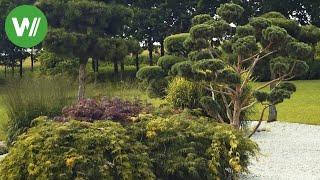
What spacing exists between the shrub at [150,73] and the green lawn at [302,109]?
3.39 m

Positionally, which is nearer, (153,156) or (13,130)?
(153,156)

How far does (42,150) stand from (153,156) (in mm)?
888

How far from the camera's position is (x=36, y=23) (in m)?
9.50

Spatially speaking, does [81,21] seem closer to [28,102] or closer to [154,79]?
[154,79]

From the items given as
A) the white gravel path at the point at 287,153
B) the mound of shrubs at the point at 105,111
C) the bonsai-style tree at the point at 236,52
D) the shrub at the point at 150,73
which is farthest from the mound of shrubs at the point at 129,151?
the shrub at the point at 150,73

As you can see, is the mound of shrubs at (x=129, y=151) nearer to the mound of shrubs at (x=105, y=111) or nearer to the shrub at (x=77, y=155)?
the shrub at (x=77, y=155)

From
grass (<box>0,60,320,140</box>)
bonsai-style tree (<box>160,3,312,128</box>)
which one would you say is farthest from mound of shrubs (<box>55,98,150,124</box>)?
bonsai-style tree (<box>160,3,312,128</box>)

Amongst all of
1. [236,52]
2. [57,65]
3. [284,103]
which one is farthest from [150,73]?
[57,65]

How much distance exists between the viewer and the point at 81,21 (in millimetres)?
19125

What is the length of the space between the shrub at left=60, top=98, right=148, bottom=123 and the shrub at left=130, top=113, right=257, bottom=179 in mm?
323

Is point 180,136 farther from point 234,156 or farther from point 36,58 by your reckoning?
point 36,58

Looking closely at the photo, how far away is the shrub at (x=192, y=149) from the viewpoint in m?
4.31

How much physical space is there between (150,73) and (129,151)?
421 cm

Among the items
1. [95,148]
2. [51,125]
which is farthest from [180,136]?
[51,125]
